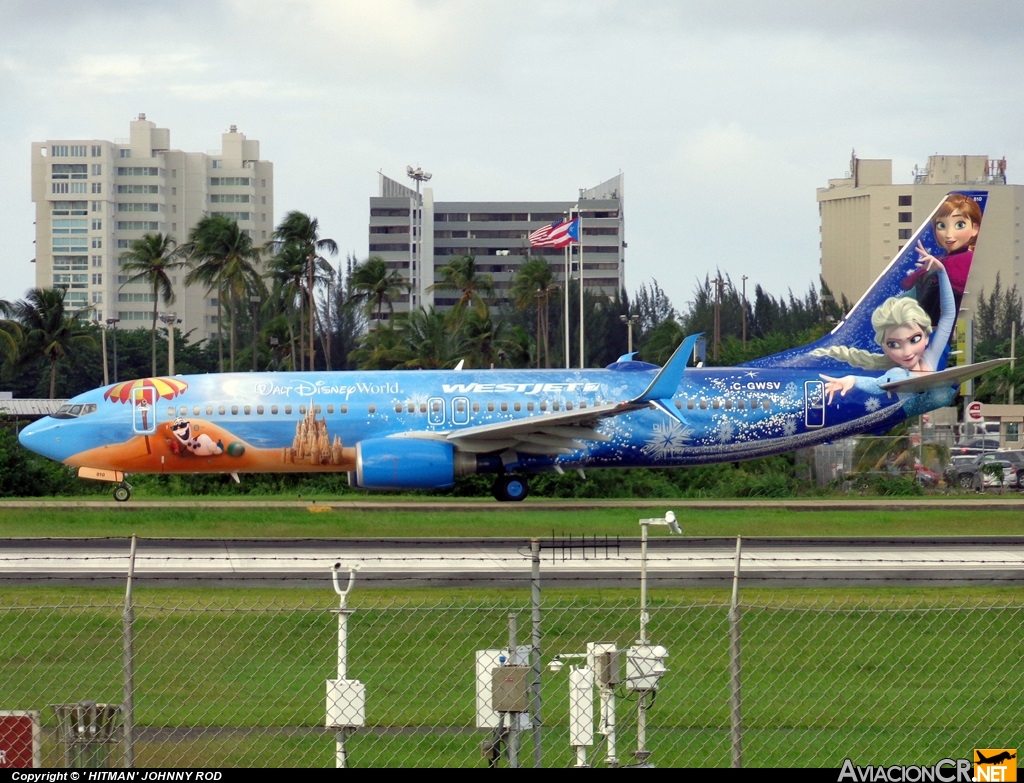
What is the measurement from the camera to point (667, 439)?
36.9m

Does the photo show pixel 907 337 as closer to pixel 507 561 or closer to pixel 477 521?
pixel 477 521

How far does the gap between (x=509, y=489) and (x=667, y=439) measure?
173 inches

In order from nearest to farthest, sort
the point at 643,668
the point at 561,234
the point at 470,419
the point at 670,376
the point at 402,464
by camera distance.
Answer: the point at 643,668, the point at 670,376, the point at 402,464, the point at 470,419, the point at 561,234

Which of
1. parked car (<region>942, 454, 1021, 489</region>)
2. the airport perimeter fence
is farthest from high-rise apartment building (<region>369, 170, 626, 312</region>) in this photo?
the airport perimeter fence

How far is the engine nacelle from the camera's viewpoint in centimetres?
3509

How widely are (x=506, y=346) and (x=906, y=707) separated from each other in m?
80.0

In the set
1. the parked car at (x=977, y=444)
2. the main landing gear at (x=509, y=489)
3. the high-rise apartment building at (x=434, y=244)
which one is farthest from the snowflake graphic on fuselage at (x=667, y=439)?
the high-rise apartment building at (x=434, y=244)

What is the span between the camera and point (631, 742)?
12031mm

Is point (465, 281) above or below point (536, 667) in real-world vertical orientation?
above

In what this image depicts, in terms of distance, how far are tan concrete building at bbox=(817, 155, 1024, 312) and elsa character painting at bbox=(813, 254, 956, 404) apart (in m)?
128

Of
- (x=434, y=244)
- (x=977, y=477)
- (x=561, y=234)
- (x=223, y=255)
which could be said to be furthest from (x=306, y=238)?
(x=434, y=244)

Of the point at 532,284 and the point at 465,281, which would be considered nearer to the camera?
the point at 465,281

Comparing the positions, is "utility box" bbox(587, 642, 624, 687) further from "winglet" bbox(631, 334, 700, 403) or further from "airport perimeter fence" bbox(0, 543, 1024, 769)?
"winglet" bbox(631, 334, 700, 403)

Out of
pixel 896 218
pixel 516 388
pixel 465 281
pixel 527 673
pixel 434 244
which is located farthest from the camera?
pixel 434 244
